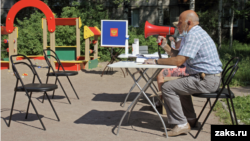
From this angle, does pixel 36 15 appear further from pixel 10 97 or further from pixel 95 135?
pixel 95 135

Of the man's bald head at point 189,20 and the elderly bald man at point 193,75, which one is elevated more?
the man's bald head at point 189,20

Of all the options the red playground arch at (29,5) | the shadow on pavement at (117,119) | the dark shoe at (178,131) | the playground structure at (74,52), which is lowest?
the shadow on pavement at (117,119)

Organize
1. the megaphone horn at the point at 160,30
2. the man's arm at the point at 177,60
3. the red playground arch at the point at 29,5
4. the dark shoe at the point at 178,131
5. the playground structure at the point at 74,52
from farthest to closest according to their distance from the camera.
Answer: the playground structure at the point at 74,52
the red playground arch at the point at 29,5
the megaphone horn at the point at 160,30
the dark shoe at the point at 178,131
the man's arm at the point at 177,60

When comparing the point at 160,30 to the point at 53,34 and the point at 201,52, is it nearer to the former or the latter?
the point at 201,52

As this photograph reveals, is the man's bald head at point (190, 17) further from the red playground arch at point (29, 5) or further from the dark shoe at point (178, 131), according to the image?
the red playground arch at point (29, 5)

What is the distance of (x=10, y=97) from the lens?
578cm

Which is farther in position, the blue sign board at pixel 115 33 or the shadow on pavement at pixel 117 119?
the blue sign board at pixel 115 33

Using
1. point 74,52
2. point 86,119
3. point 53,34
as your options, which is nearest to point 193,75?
point 86,119

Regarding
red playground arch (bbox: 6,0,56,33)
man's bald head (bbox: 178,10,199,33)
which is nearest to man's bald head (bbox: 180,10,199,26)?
man's bald head (bbox: 178,10,199,33)

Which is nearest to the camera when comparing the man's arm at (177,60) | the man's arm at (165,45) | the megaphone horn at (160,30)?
the man's arm at (177,60)

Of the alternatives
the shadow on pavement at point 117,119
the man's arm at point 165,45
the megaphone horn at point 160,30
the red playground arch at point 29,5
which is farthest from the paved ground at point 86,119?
the red playground arch at point 29,5

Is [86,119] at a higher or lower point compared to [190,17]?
lower

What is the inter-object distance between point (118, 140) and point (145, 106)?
1793 millimetres

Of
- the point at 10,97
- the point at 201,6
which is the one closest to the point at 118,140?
the point at 10,97
